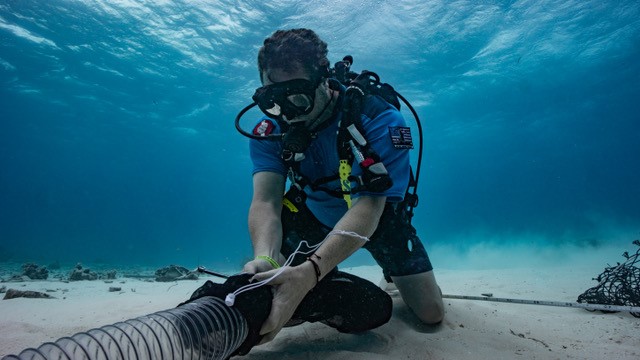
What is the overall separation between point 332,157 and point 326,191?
1.28 feet

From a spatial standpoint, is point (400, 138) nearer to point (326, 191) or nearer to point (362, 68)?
point (326, 191)

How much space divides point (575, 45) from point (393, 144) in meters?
A: 24.3

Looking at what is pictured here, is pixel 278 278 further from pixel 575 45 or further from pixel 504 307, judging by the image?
pixel 575 45

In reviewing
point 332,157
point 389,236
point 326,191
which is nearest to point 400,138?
point 332,157

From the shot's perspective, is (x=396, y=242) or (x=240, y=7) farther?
(x=240, y=7)

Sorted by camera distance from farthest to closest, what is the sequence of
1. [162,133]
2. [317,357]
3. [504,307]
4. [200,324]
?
1. [162,133]
2. [504,307]
3. [317,357]
4. [200,324]

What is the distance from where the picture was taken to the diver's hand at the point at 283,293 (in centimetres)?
186

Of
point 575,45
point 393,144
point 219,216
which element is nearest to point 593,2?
point 575,45

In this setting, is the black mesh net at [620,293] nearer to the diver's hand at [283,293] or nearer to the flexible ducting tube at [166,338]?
the diver's hand at [283,293]

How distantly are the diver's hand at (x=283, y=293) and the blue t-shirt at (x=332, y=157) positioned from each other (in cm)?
104

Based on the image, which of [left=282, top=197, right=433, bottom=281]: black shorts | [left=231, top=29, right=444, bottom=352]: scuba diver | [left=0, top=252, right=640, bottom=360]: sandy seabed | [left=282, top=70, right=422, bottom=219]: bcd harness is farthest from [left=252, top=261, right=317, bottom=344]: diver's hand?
[left=282, top=197, right=433, bottom=281]: black shorts

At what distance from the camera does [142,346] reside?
132 cm

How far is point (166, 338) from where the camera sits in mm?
1402

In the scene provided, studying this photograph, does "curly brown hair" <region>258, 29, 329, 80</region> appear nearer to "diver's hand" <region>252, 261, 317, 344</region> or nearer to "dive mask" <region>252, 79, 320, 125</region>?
"dive mask" <region>252, 79, 320, 125</region>
